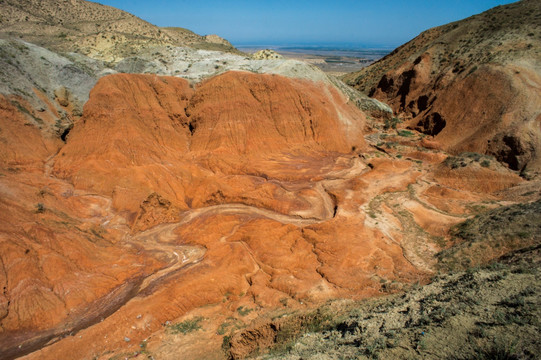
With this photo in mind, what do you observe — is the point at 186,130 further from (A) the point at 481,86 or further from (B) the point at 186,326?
(A) the point at 481,86

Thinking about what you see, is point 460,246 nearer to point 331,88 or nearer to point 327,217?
point 327,217

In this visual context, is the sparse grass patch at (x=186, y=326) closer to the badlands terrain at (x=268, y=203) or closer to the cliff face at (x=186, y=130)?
the badlands terrain at (x=268, y=203)

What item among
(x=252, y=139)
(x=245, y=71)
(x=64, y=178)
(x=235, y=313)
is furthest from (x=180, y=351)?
(x=245, y=71)

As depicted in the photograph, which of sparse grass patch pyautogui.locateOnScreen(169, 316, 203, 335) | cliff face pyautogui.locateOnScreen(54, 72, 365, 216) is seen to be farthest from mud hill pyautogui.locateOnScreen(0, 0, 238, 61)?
sparse grass patch pyautogui.locateOnScreen(169, 316, 203, 335)

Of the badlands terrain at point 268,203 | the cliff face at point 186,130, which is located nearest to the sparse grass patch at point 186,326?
the badlands terrain at point 268,203

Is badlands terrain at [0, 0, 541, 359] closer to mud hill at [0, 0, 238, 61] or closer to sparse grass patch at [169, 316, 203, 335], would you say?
sparse grass patch at [169, 316, 203, 335]
